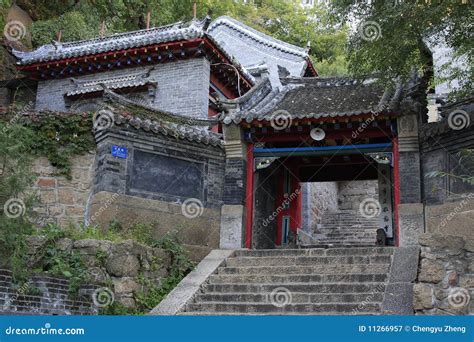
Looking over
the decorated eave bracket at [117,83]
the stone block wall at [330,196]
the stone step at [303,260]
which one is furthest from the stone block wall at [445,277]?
the stone block wall at [330,196]

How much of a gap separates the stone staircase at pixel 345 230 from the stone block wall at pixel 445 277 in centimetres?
1031

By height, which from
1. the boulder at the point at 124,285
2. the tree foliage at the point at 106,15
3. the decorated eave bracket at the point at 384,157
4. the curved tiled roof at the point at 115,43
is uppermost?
the tree foliage at the point at 106,15

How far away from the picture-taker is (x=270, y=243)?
13.7 m

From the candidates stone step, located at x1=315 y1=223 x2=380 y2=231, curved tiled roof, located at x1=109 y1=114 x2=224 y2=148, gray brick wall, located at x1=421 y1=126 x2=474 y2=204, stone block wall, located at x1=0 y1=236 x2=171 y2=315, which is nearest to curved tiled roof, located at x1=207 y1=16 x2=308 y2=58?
stone step, located at x1=315 y1=223 x2=380 y2=231

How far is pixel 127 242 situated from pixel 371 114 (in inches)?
201

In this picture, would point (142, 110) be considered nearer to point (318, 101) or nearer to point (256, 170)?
point (256, 170)

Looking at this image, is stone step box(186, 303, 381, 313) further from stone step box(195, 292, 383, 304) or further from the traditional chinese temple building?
stone step box(195, 292, 383, 304)

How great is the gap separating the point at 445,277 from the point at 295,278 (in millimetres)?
2814

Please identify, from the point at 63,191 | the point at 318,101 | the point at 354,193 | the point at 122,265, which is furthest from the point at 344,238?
the point at 122,265

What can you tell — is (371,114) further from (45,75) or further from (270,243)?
(45,75)

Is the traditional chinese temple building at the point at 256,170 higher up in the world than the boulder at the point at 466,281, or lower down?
higher up

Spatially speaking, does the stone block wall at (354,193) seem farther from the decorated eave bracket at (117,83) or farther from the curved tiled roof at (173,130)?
the curved tiled roof at (173,130)

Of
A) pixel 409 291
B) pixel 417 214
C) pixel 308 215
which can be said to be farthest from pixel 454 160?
pixel 308 215

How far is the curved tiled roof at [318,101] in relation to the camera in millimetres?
11570
